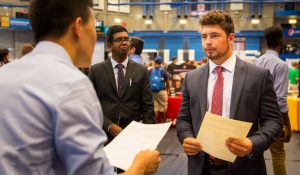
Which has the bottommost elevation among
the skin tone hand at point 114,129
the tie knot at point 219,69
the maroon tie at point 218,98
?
the skin tone hand at point 114,129

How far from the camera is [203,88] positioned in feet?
6.68

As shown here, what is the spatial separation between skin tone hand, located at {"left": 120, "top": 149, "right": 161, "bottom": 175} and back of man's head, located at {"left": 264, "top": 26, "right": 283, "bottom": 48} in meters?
2.75

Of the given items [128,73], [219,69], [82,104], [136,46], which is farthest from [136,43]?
[82,104]

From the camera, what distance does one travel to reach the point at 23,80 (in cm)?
91

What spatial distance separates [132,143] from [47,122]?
25.3 inches

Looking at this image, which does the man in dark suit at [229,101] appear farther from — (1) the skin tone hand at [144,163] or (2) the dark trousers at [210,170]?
(1) the skin tone hand at [144,163]

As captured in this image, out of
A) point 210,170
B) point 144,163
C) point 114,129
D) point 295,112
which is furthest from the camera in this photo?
point 295,112

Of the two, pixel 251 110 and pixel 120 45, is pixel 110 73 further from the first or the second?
pixel 251 110

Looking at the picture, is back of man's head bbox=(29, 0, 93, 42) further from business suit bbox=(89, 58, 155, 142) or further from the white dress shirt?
business suit bbox=(89, 58, 155, 142)

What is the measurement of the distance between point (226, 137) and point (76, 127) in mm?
1030

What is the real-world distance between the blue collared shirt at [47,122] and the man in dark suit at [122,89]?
1837mm

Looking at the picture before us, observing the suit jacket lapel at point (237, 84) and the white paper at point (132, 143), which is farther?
the suit jacket lapel at point (237, 84)

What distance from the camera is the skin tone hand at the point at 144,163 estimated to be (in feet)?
3.81

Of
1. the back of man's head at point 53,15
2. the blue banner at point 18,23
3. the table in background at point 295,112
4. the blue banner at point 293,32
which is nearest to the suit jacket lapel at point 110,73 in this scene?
the back of man's head at point 53,15
